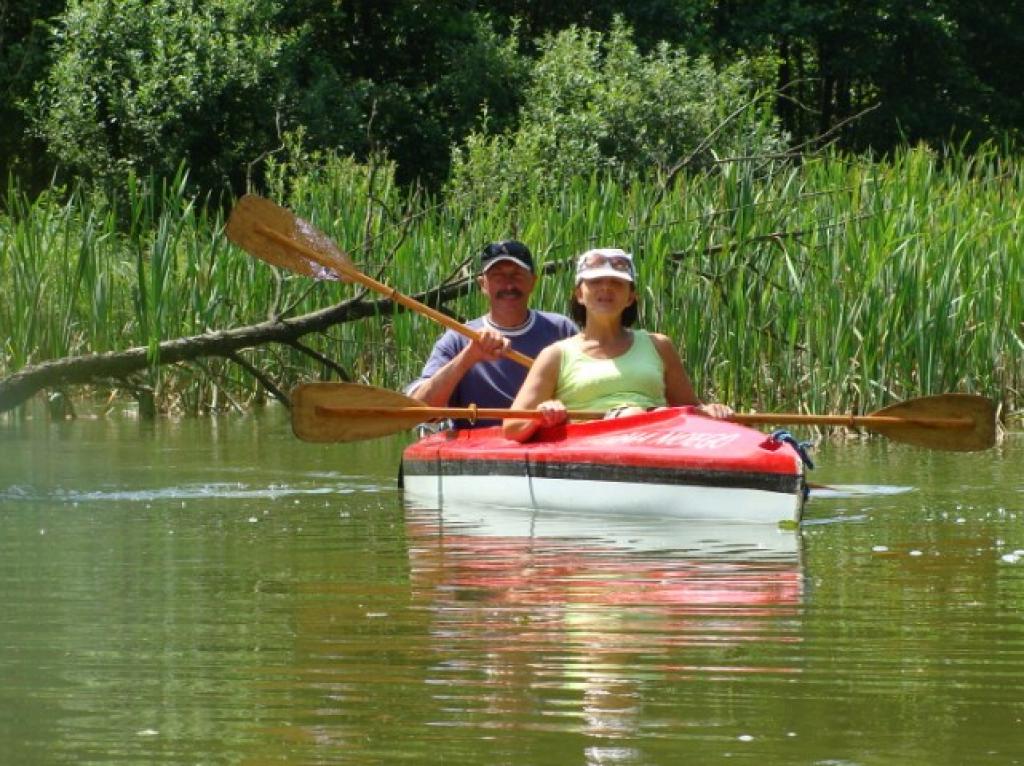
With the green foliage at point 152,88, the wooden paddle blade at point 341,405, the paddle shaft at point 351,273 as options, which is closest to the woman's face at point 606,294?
the wooden paddle blade at point 341,405

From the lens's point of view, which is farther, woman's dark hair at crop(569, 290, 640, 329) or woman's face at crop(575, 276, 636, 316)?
woman's dark hair at crop(569, 290, 640, 329)

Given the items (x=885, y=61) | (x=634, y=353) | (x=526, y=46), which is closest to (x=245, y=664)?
(x=634, y=353)

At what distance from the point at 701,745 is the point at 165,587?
A: 2.58 m

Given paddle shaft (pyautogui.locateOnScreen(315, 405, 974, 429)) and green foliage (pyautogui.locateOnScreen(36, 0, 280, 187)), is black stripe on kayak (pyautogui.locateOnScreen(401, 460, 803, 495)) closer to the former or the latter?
paddle shaft (pyautogui.locateOnScreen(315, 405, 974, 429))

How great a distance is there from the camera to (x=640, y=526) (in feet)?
25.9

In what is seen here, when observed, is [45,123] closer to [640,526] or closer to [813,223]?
[813,223]

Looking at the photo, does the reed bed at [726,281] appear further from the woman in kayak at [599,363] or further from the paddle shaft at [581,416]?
the woman in kayak at [599,363]

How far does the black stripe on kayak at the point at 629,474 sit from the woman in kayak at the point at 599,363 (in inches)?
6.1

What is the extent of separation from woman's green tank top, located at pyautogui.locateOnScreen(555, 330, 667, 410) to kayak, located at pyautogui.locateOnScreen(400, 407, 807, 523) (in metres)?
0.23

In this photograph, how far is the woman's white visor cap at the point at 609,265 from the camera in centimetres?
826

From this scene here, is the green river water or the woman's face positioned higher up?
the woman's face

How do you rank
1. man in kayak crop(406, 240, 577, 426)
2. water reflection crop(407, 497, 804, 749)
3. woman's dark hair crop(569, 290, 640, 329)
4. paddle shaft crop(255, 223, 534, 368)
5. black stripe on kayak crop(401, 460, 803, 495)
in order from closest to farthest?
1. water reflection crop(407, 497, 804, 749)
2. black stripe on kayak crop(401, 460, 803, 495)
3. woman's dark hair crop(569, 290, 640, 329)
4. man in kayak crop(406, 240, 577, 426)
5. paddle shaft crop(255, 223, 534, 368)

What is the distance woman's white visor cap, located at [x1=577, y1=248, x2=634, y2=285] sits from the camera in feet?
27.1

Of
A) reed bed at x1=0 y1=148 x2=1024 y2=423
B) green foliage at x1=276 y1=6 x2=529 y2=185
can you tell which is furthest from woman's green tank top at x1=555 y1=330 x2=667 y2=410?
green foliage at x1=276 y1=6 x2=529 y2=185
